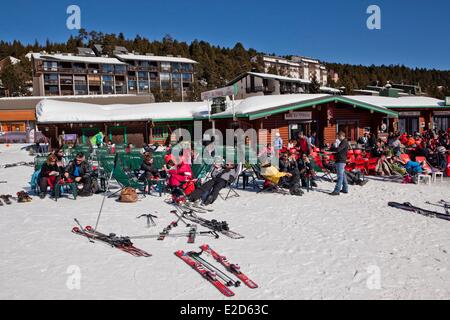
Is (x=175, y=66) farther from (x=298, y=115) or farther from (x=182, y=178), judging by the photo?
(x=182, y=178)

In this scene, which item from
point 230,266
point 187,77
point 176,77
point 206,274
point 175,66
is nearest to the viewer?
point 206,274

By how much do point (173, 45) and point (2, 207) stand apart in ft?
293

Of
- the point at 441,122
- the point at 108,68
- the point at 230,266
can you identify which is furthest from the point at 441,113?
the point at 108,68

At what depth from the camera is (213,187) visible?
821cm

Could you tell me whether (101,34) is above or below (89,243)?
above

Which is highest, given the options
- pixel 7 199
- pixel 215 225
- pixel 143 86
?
pixel 143 86

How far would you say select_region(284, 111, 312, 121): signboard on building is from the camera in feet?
61.3

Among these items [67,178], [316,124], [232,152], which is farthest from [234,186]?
[316,124]

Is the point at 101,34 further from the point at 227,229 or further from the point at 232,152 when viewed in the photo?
the point at 227,229

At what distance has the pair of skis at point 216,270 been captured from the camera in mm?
3969

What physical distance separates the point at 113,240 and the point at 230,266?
193cm

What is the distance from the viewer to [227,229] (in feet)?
19.6

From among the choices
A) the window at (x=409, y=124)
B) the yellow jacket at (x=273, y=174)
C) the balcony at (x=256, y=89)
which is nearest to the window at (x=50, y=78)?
the balcony at (x=256, y=89)

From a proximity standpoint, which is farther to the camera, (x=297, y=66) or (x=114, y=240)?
(x=297, y=66)
